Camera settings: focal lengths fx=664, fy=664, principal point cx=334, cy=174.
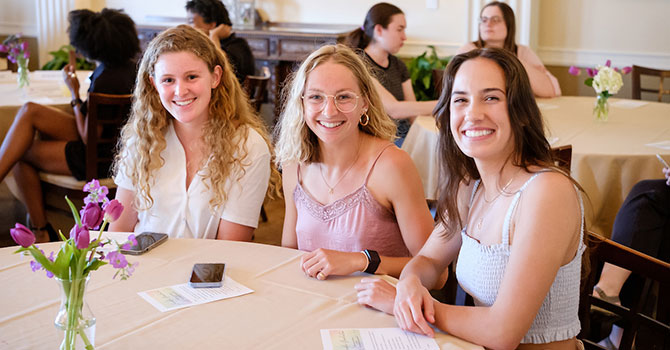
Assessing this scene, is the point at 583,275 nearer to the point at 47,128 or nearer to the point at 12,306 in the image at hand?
the point at 12,306

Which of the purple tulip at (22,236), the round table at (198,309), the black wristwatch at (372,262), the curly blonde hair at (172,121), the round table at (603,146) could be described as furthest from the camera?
the round table at (603,146)

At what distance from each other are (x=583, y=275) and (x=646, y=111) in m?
2.72

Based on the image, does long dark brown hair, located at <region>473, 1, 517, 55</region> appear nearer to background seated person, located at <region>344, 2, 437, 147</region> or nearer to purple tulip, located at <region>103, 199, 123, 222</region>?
A: background seated person, located at <region>344, 2, 437, 147</region>

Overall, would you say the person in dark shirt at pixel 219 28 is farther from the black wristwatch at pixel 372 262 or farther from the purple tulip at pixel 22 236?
the purple tulip at pixel 22 236

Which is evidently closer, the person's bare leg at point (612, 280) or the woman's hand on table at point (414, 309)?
the woman's hand on table at point (414, 309)

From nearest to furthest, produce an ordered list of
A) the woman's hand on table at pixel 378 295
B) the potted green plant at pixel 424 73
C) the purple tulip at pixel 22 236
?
the purple tulip at pixel 22 236
the woman's hand on table at pixel 378 295
the potted green plant at pixel 424 73

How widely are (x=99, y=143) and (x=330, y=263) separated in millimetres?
2234

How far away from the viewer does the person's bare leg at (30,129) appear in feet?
11.7

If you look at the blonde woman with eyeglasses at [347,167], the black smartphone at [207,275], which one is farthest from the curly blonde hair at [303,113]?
the black smartphone at [207,275]

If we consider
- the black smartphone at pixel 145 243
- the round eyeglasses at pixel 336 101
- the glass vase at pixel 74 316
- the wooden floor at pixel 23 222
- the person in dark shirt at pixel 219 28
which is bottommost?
the wooden floor at pixel 23 222

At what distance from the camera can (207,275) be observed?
160cm

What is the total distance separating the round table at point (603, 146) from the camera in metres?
2.91

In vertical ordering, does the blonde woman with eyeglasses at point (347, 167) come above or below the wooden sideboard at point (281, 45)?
below

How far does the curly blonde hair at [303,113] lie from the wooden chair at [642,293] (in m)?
0.77
